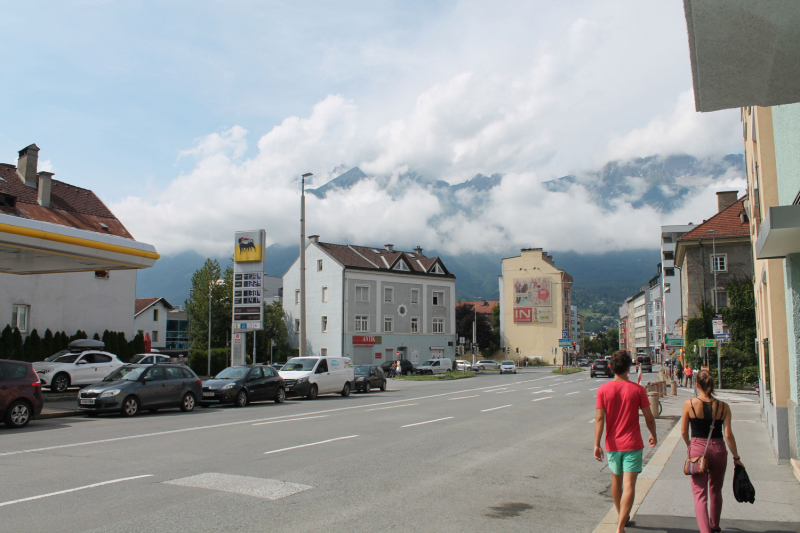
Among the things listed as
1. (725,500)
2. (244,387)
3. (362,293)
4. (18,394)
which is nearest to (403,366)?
(362,293)

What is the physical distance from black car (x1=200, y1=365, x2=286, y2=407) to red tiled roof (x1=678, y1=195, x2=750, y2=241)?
3727 cm

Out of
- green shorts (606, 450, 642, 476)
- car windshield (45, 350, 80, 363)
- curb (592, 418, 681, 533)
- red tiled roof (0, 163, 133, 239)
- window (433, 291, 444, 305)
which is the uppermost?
red tiled roof (0, 163, 133, 239)

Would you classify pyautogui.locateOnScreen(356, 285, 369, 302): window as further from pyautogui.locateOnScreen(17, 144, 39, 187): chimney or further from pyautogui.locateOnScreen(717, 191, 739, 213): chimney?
pyautogui.locateOnScreen(717, 191, 739, 213): chimney

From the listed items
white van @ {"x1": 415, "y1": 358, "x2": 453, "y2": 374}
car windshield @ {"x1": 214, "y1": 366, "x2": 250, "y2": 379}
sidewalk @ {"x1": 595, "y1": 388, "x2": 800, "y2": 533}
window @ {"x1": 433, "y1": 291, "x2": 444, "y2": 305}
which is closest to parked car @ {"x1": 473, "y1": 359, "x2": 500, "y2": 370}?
window @ {"x1": 433, "y1": 291, "x2": 444, "y2": 305}

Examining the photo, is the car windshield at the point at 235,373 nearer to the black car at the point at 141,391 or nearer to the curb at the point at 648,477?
the black car at the point at 141,391

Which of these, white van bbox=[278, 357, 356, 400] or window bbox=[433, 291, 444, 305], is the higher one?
window bbox=[433, 291, 444, 305]

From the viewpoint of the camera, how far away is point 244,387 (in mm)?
21547

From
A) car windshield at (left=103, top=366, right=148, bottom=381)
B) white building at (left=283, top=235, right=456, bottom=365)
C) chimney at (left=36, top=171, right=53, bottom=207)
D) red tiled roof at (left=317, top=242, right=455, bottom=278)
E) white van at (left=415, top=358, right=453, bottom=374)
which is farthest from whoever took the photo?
red tiled roof at (left=317, top=242, right=455, bottom=278)

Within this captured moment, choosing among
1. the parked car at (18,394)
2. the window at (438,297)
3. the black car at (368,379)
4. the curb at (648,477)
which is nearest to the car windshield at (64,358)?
the parked car at (18,394)

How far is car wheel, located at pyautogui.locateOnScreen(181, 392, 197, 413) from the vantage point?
19.1 metres

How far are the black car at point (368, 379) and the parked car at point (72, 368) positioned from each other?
10908 mm

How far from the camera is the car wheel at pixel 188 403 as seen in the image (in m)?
19.1

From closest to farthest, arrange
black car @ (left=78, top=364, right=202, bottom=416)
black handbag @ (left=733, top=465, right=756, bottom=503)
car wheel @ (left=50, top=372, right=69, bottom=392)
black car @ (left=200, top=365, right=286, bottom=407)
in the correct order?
black handbag @ (left=733, top=465, right=756, bottom=503)
black car @ (left=78, top=364, right=202, bottom=416)
black car @ (left=200, top=365, right=286, bottom=407)
car wheel @ (left=50, top=372, right=69, bottom=392)

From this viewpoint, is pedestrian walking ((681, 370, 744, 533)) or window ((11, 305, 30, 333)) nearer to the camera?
pedestrian walking ((681, 370, 744, 533))
